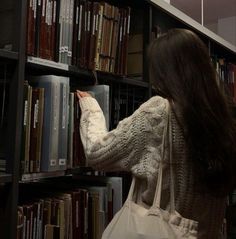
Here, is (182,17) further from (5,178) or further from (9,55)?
(5,178)

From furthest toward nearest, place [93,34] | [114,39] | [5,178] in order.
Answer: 1. [114,39]
2. [93,34]
3. [5,178]

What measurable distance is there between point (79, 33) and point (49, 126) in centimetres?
39

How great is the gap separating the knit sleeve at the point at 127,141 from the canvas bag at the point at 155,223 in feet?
0.15

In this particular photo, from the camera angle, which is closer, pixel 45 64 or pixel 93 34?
pixel 45 64

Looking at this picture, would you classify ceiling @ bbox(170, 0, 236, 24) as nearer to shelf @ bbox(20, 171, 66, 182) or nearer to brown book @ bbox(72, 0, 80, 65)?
brown book @ bbox(72, 0, 80, 65)

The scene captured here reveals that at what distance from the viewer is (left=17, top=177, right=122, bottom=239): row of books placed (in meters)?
1.23

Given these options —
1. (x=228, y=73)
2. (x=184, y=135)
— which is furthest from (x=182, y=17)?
(x=184, y=135)

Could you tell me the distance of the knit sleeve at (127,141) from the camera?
1.05m

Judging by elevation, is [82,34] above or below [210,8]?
below

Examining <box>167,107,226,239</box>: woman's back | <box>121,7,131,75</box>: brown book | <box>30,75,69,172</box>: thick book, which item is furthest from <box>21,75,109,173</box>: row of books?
<box>167,107,226,239</box>: woman's back

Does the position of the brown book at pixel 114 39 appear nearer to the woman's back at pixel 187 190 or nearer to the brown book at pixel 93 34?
the brown book at pixel 93 34

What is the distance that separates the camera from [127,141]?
1.06 metres

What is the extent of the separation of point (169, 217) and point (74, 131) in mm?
528

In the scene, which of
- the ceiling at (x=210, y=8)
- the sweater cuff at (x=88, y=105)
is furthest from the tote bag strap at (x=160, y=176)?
the ceiling at (x=210, y=8)
